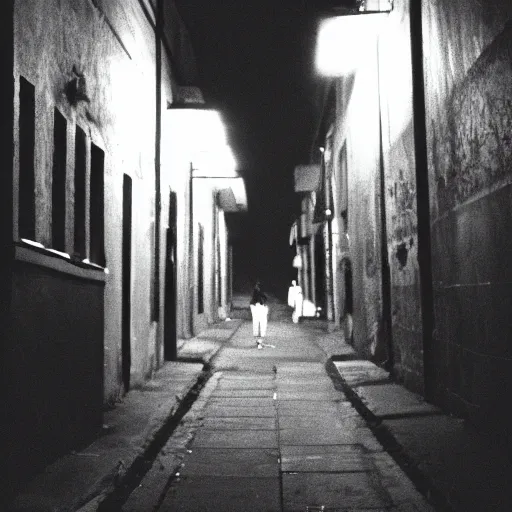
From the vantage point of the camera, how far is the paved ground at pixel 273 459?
4.94 metres

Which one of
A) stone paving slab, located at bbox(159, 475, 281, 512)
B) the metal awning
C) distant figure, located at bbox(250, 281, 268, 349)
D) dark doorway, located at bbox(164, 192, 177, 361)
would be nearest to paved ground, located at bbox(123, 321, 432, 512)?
stone paving slab, located at bbox(159, 475, 281, 512)

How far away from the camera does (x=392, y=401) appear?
8.52 meters

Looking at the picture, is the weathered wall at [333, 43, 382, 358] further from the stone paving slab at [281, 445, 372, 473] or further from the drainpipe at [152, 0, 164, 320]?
the stone paving slab at [281, 445, 372, 473]

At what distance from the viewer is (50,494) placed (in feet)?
14.6

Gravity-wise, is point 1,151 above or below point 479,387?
above

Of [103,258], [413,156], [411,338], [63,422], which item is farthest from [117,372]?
[413,156]

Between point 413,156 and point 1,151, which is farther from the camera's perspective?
point 413,156

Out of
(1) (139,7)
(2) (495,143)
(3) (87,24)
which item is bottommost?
(2) (495,143)

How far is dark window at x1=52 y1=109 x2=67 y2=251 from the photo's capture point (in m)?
6.83

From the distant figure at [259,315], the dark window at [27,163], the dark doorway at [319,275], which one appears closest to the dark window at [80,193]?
the dark window at [27,163]

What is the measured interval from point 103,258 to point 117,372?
1.48 meters

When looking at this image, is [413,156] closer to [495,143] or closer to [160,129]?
[495,143]

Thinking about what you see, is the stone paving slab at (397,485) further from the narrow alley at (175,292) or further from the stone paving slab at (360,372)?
the stone paving slab at (360,372)

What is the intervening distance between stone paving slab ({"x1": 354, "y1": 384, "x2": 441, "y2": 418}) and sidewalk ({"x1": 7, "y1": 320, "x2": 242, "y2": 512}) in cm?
234
